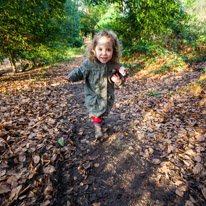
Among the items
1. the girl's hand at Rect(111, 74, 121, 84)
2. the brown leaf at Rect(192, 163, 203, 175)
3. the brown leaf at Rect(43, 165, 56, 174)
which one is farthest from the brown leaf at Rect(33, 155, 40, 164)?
the brown leaf at Rect(192, 163, 203, 175)

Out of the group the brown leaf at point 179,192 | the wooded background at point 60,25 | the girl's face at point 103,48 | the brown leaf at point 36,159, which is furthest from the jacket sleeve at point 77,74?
→ the wooded background at point 60,25

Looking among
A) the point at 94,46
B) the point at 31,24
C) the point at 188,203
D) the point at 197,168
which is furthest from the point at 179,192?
the point at 31,24

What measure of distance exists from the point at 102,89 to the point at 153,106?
207cm

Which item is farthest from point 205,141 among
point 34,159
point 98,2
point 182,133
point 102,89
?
point 98,2

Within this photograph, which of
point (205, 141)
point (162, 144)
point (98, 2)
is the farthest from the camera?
point (98, 2)

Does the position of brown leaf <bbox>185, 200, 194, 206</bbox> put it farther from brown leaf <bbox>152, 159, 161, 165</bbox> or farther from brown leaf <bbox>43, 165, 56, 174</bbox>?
brown leaf <bbox>43, 165, 56, 174</bbox>

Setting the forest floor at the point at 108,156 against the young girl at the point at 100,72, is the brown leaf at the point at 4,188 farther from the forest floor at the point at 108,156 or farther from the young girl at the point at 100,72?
the young girl at the point at 100,72

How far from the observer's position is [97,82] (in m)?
2.50

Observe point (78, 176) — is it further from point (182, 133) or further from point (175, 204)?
point (182, 133)

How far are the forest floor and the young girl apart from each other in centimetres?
82

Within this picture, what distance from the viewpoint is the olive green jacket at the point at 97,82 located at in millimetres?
2424

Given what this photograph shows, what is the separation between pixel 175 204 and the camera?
59.1 inches

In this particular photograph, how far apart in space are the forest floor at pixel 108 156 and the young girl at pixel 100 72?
32.2 inches

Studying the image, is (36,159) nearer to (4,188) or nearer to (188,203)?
(4,188)
